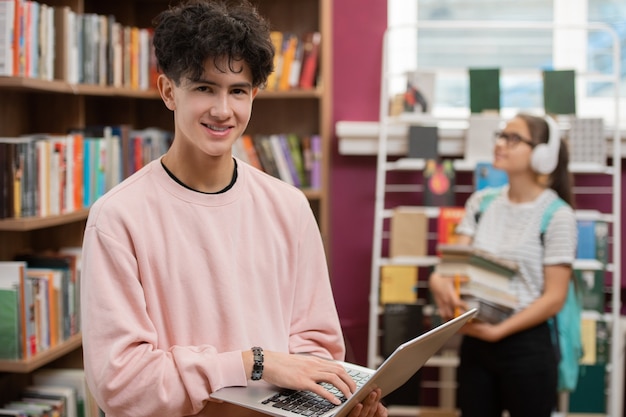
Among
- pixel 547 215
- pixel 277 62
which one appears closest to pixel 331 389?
pixel 547 215

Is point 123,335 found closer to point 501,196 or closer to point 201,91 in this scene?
point 201,91

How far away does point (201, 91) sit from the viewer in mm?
1354

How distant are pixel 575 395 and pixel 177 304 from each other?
236cm

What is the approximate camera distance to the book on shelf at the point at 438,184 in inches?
131

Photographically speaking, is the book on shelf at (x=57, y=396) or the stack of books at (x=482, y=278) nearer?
the stack of books at (x=482, y=278)

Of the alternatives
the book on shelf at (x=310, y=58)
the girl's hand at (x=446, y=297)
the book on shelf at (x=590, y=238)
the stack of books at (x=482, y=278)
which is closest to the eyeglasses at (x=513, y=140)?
the stack of books at (x=482, y=278)

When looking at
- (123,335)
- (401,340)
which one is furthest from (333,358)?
(401,340)

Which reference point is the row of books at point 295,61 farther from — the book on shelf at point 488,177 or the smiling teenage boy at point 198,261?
the smiling teenage boy at point 198,261

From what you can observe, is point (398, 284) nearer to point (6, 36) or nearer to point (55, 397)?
point (55, 397)

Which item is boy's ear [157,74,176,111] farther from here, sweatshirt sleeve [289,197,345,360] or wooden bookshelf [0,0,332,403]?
wooden bookshelf [0,0,332,403]

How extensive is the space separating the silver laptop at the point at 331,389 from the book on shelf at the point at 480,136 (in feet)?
6.56

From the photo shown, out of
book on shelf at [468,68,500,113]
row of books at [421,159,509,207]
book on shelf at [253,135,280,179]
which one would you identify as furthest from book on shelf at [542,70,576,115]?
book on shelf at [253,135,280,179]

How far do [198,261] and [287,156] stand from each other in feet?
6.77

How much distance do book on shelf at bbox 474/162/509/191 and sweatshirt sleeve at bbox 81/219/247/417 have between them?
209 centimetres
